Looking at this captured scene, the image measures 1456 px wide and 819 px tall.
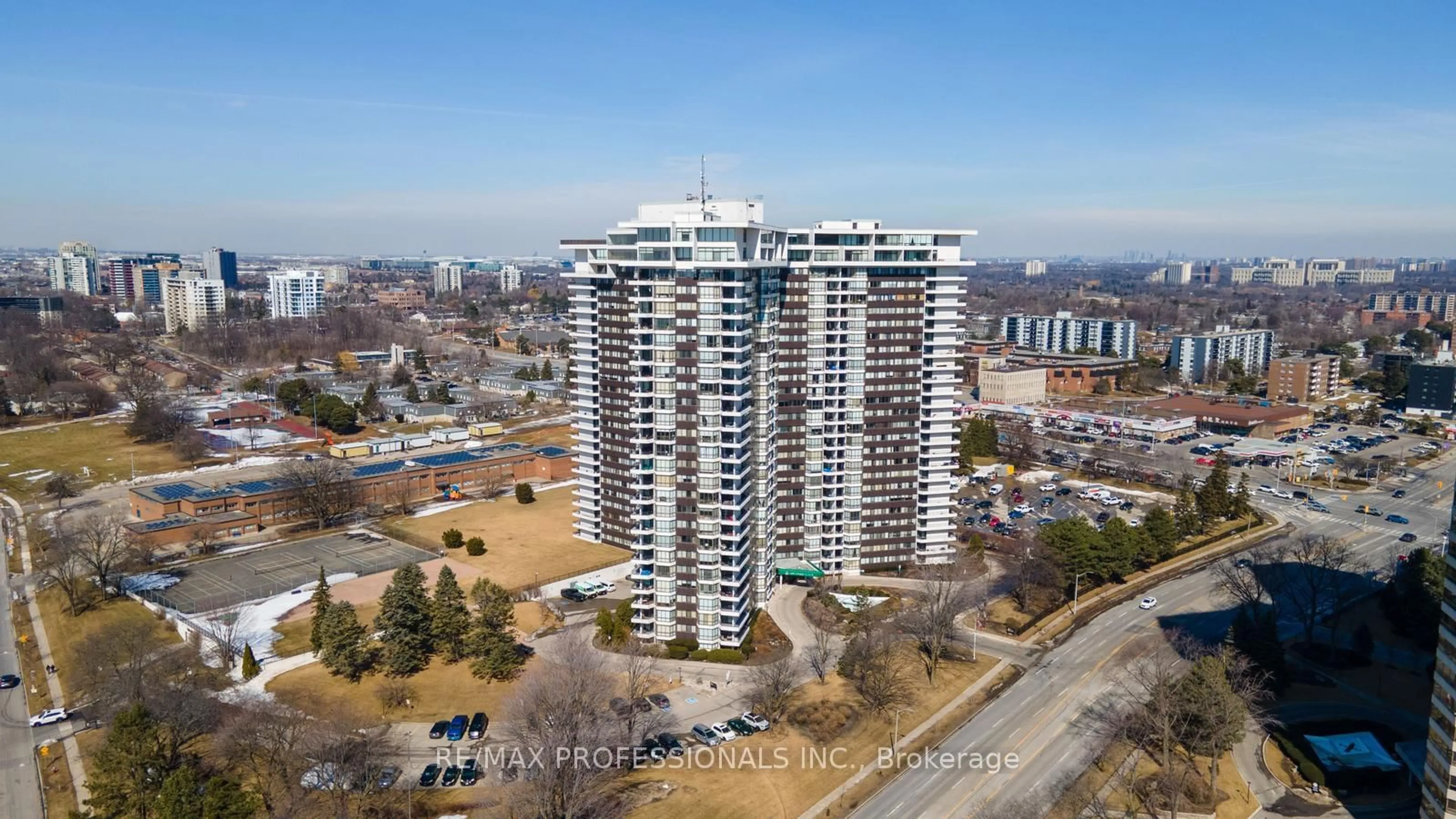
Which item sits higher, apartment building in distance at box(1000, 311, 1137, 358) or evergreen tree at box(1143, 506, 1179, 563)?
apartment building in distance at box(1000, 311, 1137, 358)

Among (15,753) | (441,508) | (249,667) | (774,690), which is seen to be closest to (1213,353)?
(441,508)

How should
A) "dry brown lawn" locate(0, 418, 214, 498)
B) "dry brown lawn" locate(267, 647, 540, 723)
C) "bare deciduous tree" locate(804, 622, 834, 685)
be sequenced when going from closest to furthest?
"dry brown lawn" locate(267, 647, 540, 723), "bare deciduous tree" locate(804, 622, 834, 685), "dry brown lawn" locate(0, 418, 214, 498)

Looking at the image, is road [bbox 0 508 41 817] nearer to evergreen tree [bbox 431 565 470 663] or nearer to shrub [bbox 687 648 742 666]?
evergreen tree [bbox 431 565 470 663]

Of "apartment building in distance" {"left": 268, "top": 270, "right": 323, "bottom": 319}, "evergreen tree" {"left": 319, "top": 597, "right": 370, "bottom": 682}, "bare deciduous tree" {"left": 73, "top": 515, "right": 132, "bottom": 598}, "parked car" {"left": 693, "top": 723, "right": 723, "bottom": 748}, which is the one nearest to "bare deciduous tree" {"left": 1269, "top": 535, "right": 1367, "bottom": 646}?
"parked car" {"left": 693, "top": 723, "right": 723, "bottom": 748}

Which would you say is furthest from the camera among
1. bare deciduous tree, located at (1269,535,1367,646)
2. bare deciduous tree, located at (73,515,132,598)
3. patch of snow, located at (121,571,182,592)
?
patch of snow, located at (121,571,182,592)

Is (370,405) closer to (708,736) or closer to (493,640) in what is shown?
(493,640)

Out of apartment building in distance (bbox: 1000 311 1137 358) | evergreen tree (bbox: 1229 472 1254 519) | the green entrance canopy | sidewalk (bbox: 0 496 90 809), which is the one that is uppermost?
apartment building in distance (bbox: 1000 311 1137 358)

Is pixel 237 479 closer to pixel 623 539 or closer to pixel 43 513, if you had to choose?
pixel 43 513
